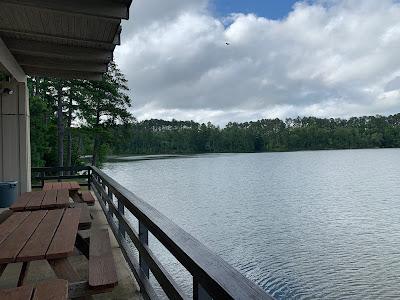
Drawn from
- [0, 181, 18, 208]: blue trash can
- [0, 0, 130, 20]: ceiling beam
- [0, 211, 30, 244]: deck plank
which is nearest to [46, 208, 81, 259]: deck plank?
[0, 211, 30, 244]: deck plank

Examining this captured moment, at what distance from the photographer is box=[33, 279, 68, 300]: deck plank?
1.49m

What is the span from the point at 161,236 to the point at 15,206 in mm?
2454

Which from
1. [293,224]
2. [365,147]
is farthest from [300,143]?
[293,224]

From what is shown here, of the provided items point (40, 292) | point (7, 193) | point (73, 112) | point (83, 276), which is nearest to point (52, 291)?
point (40, 292)

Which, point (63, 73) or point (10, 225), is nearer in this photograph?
point (10, 225)

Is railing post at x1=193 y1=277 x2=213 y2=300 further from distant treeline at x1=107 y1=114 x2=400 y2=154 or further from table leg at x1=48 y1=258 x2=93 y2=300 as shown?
distant treeline at x1=107 y1=114 x2=400 y2=154

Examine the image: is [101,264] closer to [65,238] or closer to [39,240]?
[65,238]

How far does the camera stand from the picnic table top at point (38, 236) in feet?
6.44

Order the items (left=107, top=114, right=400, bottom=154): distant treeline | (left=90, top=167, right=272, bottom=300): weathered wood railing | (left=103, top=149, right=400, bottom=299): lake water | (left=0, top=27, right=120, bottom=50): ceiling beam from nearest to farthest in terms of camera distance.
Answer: (left=90, top=167, right=272, bottom=300): weathered wood railing < (left=0, top=27, right=120, bottom=50): ceiling beam < (left=103, top=149, right=400, bottom=299): lake water < (left=107, top=114, right=400, bottom=154): distant treeline

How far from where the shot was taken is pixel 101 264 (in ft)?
7.21

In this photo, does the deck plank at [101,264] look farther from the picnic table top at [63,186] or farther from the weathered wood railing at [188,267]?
the picnic table top at [63,186]

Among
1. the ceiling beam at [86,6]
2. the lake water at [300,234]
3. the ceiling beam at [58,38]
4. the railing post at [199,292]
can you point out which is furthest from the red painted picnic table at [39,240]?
the lake water at [300,234]

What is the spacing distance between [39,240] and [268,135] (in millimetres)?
104639

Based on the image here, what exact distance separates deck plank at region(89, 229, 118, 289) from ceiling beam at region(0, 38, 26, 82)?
3.00m
